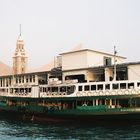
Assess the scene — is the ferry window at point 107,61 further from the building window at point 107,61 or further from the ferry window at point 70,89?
the ferry window at point 70,89

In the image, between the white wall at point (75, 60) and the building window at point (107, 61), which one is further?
the building window at point (107, 61)

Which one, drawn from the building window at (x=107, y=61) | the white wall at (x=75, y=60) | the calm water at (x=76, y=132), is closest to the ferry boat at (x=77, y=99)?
the building window at (x=107, y=61)

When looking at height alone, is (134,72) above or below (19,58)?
below

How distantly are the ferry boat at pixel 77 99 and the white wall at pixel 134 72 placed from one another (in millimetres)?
111

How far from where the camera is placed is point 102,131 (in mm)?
25266

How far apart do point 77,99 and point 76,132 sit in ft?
18.1

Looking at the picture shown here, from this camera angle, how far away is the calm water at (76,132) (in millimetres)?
23234

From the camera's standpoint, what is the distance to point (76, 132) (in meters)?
25.3

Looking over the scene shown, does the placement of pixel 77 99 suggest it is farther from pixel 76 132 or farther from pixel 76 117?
pixel 76 132

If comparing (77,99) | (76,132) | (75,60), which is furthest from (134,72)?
(76,132)

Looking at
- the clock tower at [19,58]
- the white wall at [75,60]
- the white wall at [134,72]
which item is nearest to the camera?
the white wall at [134,72]

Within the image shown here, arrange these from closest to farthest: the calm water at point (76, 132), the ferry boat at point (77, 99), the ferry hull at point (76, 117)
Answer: the calm water at point (76, 132) → the ferry hull at point (76, 117) → the ferry boat at point (77, 99)

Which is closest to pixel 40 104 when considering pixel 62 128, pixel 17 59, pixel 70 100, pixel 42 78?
pixel 70 100

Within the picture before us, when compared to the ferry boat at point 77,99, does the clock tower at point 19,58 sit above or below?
above
